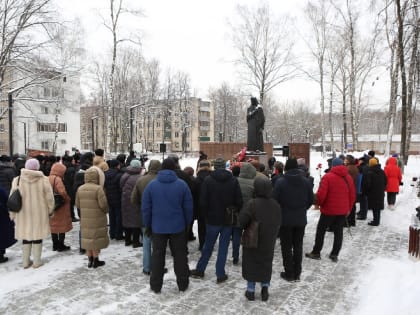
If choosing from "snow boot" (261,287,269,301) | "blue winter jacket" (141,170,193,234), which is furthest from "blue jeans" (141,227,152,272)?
"snow boot" (261,287,269,301)

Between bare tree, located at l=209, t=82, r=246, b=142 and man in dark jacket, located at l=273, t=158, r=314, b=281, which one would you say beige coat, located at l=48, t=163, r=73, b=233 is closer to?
man in dark jacket, located at l=273, t=158, r=314, b=281

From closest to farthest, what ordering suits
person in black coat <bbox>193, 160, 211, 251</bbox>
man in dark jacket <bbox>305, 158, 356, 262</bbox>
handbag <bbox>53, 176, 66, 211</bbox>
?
man in dark jacket <bbox>305, 158, 356, 262</bbox>, handbag <bbox>53, 176, 66, 211</bbox>, person in black coat <bbox>193, 160, 211, 251</bbox>

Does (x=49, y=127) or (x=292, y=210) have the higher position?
(x=49, y=127)

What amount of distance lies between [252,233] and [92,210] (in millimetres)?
2631

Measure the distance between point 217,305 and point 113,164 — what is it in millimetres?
3913

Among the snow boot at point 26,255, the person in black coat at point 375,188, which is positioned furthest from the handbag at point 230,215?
the person in black coat at point 375,188

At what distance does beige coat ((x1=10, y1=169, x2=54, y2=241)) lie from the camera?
17.5 feet

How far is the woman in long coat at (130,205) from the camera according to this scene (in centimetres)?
614

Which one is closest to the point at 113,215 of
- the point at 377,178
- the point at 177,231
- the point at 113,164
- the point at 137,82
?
the point at 113,164

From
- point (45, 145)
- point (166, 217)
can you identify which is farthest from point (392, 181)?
point (45, 145)

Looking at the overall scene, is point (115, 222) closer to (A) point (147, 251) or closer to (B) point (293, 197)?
(A) point (147, 251)

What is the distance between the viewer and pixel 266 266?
14.1ft

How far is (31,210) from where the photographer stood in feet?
17.6

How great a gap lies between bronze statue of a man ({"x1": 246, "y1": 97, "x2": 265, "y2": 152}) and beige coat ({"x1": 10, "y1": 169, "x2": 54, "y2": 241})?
10.6m
